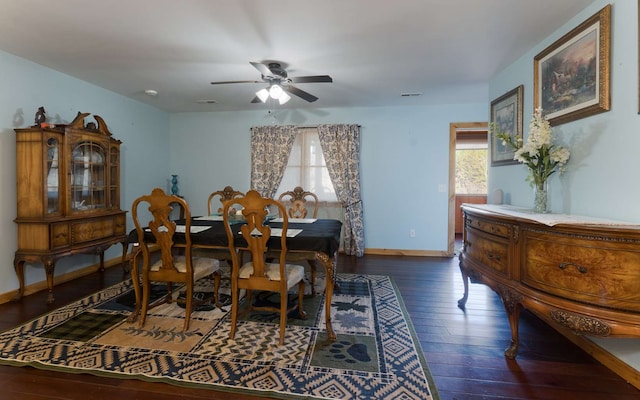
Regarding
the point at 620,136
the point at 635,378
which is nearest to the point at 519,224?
the point at 620,136

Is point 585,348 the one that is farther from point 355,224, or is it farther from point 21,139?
point 21,139

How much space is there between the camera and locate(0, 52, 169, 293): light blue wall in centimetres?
301

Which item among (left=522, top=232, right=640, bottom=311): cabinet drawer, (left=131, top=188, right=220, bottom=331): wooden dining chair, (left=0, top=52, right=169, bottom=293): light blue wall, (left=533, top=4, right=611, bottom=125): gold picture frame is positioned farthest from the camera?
(left=0, top=52, right=169, bottom=293): light blue wall

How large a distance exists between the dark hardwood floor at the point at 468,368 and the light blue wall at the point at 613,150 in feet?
0.92

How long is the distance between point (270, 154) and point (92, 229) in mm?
2681

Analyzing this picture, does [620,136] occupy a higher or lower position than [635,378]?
higher

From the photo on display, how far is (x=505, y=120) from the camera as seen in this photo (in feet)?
10.5

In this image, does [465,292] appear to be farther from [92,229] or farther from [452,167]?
[92,229]

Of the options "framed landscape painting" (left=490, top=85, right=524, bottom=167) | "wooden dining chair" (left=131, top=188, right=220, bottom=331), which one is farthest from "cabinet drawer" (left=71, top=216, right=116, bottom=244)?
→ "framed landscape painting" (left=490, top=85, right=524, bottom=167)

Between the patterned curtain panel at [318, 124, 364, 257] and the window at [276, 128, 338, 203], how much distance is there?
0.50 ft

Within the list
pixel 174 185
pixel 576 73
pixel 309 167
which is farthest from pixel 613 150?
pixel 174 185

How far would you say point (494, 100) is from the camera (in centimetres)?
345

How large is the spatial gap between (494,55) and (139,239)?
359cm

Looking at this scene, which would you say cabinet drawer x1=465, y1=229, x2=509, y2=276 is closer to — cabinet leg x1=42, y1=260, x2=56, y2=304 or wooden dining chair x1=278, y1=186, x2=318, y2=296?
wooden dining chair x1=278, y1=186, x2=318, y2=296
